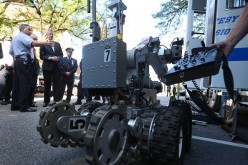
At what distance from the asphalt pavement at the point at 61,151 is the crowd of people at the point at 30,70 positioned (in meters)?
0.91

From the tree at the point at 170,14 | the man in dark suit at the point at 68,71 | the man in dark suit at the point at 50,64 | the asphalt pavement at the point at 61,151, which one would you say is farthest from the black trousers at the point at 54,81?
the tree at the point at 170,14

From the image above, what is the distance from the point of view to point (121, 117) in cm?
179

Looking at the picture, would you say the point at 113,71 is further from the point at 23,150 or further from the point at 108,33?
the point at 23,150

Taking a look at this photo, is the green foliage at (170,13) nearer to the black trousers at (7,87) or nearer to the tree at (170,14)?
the tree at (170,14)

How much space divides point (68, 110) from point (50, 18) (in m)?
18.4

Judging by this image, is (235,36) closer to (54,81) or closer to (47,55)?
(47,55)

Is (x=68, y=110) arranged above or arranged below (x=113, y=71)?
below

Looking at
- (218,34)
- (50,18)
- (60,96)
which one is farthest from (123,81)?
(50,18)

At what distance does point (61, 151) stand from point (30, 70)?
3338 mm

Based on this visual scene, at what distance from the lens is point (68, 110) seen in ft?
7.25

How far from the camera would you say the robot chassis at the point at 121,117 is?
1.69m

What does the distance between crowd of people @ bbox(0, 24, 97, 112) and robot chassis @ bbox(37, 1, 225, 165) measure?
1.61 m

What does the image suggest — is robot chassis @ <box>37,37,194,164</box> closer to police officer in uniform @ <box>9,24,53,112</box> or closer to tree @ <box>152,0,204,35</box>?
police officer in uniform @ <box>9,24,53,112</box>

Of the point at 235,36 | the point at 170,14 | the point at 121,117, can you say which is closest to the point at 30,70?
the point at 121,117
